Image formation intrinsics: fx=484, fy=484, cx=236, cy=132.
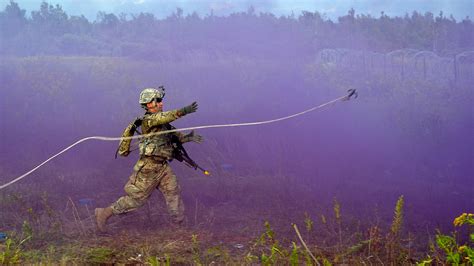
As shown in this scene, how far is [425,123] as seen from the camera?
48.3ft

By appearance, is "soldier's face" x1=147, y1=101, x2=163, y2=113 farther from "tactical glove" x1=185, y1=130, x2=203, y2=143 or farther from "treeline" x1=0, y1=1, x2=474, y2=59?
"treeline" x1=0, y1=1, x2=474, y2=59

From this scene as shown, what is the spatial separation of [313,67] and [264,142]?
1065 centimetres

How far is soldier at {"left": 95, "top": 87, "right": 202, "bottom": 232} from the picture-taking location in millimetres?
5883

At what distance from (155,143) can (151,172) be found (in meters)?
0.39

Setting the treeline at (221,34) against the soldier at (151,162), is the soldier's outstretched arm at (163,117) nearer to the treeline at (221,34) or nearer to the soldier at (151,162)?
the soldier at (151,162)

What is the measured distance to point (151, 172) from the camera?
608cm

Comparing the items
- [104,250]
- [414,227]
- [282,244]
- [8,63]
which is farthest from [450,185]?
[8,63]

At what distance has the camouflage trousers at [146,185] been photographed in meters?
6.07

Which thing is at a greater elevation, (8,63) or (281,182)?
(8,63)

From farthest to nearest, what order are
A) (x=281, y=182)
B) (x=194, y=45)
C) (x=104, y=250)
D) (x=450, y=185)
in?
(x=194, y=45), (x=450, y=185), (x=281, y=182), (x=104, y=250)

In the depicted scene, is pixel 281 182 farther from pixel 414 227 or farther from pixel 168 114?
pixel 168 114

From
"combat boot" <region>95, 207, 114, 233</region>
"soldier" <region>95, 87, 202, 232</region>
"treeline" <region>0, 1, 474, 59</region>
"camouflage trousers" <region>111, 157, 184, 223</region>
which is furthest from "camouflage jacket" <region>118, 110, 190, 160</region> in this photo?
"treeline" <region>0, 1, 474, 59</region>

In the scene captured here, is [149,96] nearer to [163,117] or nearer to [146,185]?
[163,117]

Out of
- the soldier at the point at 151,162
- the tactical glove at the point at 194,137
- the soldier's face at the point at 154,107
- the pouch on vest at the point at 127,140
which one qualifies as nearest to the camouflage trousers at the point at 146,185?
the soldier at the point at 151,162
